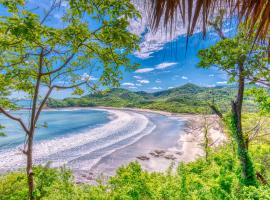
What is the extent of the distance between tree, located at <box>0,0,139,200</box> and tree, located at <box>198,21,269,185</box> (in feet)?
6.83

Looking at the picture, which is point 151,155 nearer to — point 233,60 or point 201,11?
point 233,60

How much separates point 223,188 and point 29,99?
614cm

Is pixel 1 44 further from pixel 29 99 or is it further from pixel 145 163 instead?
pixel 145 163

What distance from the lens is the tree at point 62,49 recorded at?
340 centimetres

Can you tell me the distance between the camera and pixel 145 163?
859 inches

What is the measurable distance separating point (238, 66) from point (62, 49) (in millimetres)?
4149

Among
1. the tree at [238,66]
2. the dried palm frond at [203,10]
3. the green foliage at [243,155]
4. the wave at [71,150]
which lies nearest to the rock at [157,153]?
the wave at [71,150]

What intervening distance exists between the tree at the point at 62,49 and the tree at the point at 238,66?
2.08m

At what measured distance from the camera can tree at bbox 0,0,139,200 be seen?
11.2ft

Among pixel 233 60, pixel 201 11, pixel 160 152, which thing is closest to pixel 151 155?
pixel 160 152

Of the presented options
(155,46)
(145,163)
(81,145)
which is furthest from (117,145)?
(155,46)

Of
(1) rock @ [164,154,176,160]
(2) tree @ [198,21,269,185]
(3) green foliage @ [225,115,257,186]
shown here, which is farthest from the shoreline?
(2) tree @ [198,21,269,185]

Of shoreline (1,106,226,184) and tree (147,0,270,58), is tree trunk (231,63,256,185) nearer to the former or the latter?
shoreline (1,106,226,184)

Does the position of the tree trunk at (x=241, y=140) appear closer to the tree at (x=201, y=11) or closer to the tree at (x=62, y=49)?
the tree at (x=62, y=49)
